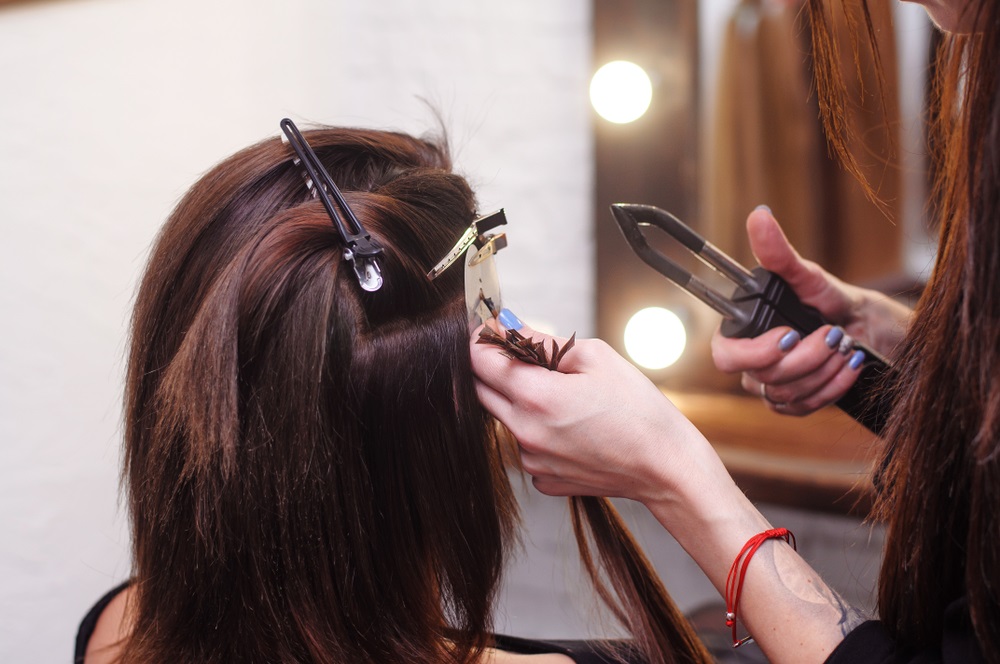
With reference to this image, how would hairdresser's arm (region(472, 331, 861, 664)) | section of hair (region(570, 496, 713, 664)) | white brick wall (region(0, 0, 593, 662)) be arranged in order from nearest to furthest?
hairdresser's arm (region(472, 331, 861, 664)), section of hair (region(570, 496, 713, 664)), white brick wall (region(0, 0, 593, 662))

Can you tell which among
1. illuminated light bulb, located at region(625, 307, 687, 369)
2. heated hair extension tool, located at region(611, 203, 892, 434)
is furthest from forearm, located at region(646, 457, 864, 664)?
illuminated light bulb, located at region(625, 307, 687, 369)

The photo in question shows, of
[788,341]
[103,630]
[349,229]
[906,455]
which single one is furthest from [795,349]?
[103,630]

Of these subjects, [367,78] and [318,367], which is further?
[367,78]

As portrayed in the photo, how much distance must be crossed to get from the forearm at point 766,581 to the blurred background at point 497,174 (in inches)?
13.5

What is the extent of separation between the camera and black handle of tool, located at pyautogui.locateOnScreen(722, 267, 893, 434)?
2.75 feet

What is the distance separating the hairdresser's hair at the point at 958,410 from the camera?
0.46 metres

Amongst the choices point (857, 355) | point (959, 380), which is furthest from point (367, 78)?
point (959, 380)

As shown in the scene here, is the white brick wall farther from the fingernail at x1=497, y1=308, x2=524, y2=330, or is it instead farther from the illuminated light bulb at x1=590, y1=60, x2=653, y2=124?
the fingernail at x1=497, y1=308, x2=524, y2=330

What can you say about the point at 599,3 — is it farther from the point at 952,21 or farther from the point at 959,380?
the point at 959,380

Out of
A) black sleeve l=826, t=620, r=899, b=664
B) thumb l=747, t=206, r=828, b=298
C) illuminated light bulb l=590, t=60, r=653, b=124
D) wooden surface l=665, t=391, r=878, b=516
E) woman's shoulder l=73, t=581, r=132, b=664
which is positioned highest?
illuminated light bulb l=590, t=60, r=653, b=124

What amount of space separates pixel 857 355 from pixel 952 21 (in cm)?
36

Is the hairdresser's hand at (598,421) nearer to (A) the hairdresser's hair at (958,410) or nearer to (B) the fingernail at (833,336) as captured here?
(A) the hairdresser's hair at (958,410)

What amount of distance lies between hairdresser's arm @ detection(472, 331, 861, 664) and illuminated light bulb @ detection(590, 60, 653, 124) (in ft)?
2.96

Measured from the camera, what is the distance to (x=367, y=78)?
4.57 feet
